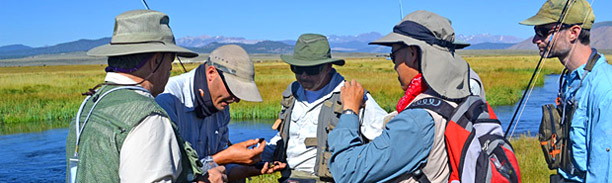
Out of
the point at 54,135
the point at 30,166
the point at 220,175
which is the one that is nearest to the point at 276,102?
the point at 54,135

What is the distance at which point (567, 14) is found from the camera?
A: 334cm

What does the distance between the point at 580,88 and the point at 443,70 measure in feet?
4.87

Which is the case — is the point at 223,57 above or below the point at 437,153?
above

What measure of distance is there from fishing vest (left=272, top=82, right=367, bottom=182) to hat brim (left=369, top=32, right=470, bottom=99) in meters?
1.35

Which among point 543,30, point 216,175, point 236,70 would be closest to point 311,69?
point 236,70

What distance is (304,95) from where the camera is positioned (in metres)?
4.07

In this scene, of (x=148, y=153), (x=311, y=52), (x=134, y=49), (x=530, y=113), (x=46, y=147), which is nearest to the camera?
(x=148, y=153)

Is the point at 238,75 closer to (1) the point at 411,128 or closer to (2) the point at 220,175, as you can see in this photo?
(2) the point at 220,175

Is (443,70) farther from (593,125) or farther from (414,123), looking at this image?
(593,125)

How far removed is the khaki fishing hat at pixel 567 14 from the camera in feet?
10.9

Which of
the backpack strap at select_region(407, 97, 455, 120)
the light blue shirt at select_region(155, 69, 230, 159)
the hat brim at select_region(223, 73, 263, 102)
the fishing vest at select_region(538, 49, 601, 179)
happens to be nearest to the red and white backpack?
the backpack strap at select_region(407, 97, 455, 120)

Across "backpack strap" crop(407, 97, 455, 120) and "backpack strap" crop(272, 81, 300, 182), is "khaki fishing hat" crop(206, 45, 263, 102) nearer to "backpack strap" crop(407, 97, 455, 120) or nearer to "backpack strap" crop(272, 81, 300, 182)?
"backpack strap" crop(272, 81, 300, 182)

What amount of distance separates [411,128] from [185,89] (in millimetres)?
1567

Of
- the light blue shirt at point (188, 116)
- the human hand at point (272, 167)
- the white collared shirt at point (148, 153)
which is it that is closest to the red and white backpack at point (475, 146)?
the white collared shirt at point (148, 153)
